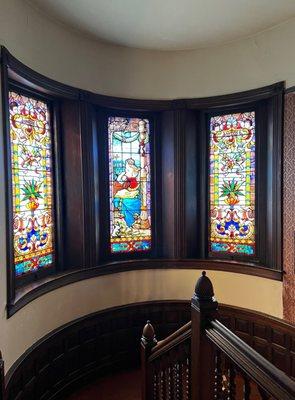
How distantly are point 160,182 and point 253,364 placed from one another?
8.62 ft

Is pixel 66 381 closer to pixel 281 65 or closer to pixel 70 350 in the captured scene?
pixel 70 350

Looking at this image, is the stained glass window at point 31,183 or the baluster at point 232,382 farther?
the stained glass window at point 31,183

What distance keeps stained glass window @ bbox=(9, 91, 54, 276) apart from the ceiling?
0.82 meters

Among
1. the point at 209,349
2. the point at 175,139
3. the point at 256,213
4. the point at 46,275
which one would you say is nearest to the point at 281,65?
the point at 175,139

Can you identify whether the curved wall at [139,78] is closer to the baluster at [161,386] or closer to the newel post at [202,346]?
the baluster at [161,386]

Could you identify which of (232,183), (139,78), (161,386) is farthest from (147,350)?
(139,78)

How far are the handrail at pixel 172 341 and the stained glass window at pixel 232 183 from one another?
1.79 meters

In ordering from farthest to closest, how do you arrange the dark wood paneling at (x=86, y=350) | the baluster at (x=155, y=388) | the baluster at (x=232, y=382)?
the dark wood paneling at (x=86, y=350) < the baluster at (x=155, y=388) < the baluster at (x=232, y=382)

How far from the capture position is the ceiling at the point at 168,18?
2.56m

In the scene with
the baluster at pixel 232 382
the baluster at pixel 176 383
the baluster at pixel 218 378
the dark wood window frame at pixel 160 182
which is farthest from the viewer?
the dark wood window frame at pixel 160 182

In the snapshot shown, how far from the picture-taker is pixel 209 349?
1.35 metres

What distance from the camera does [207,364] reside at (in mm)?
1357

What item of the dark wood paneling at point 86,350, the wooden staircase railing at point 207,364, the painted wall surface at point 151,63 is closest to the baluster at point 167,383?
the wooden staircase railing at point 207,364

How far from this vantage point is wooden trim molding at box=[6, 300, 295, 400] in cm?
253
